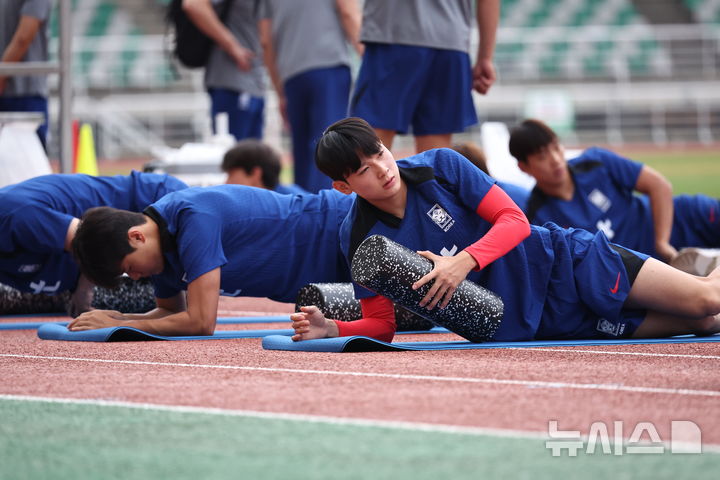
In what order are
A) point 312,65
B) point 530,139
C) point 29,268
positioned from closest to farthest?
1. point 29,268
2. point 530,139
3. point 312,65

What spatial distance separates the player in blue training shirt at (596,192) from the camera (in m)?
5.80

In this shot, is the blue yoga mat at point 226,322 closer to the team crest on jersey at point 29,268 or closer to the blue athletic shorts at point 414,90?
the team crest on jersey at point 29,268

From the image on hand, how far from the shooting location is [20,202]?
4.80m

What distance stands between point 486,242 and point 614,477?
1.85m

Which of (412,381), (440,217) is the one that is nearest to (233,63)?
(440,217)

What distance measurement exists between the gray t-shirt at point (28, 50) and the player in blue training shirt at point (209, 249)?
10.9 feet

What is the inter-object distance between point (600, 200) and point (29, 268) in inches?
116

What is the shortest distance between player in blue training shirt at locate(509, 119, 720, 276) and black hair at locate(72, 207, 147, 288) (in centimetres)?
239

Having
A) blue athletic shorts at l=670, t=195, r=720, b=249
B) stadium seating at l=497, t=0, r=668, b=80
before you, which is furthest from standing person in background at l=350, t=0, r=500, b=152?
stadium seating at l=497, t=0, r=668, b=80

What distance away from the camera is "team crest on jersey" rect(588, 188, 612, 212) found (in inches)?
237

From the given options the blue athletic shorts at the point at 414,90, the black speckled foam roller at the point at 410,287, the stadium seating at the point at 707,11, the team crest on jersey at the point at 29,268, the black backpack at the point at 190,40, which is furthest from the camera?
the stadium seating at the point at 707,11

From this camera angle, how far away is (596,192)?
603cm

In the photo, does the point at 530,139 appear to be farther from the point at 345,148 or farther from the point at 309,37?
the point at 345,148

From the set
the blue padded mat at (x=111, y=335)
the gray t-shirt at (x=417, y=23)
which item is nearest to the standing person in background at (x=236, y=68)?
the gray t-shirt at (x=417, y=23)
